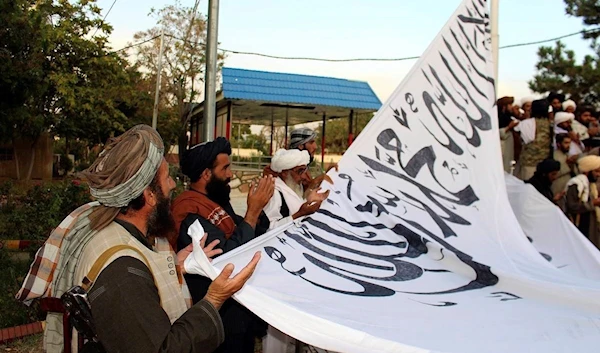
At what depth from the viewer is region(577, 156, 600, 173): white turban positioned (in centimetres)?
556

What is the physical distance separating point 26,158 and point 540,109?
2272cm

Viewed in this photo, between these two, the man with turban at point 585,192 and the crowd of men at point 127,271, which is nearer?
the crowd of men at point 127,271

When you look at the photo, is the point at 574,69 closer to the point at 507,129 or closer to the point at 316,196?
the point at 507,129

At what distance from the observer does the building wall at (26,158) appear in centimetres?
2355

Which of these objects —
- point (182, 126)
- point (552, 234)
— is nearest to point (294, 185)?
point (552, 234)

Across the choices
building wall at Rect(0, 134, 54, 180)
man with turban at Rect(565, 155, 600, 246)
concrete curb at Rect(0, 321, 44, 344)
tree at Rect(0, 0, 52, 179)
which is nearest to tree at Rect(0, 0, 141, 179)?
building wall at Rect(0, 134, 54, 180)

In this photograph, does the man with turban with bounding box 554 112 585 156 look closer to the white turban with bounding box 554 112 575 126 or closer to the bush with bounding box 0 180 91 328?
the white turban with bounding box 554 112 575 126

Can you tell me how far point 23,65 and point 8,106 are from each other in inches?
59.2

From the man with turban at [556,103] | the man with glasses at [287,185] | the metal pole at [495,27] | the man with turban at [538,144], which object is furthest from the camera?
the man with turban at [556,103]

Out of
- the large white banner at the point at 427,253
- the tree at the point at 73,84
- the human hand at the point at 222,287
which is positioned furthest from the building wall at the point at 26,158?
the human hand at the point at 222,287

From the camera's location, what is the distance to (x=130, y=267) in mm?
1622

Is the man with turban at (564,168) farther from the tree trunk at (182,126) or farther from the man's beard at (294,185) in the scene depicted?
the tree trunk at (182,126)

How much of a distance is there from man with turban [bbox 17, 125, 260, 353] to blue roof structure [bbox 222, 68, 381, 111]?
12728 mm

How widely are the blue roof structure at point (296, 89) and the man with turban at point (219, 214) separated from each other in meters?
11.6
